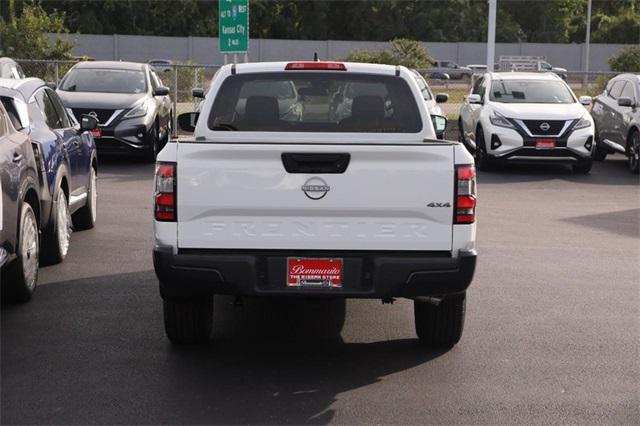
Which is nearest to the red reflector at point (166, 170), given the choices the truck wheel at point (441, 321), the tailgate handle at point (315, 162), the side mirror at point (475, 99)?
the tailgate handle at point (315, 162)

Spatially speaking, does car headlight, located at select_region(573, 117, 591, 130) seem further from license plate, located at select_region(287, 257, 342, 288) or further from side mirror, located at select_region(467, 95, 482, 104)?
license plate, located at select_region(287, 257, 342, 288)

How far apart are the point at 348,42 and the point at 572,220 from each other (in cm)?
5958

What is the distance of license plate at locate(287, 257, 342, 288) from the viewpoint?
6.63m

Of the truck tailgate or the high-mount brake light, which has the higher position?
the high-mount brake light

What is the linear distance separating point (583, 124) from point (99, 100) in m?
8.25

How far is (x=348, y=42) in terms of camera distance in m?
72.8

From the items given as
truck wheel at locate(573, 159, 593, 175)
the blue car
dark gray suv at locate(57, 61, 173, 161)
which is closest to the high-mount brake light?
the blue car

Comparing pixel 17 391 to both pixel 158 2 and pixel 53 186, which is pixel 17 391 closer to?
pixel 53 186

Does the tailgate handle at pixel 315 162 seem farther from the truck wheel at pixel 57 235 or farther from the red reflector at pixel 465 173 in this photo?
the truck wheel at pixel 57 235

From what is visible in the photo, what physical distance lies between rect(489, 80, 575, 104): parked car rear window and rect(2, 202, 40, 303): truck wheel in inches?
507

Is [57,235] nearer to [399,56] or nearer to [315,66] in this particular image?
[315,66]

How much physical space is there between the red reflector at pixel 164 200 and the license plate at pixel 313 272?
0.76 meters

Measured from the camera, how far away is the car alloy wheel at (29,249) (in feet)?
27.8

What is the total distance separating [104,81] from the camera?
A: 2061 centimetres
